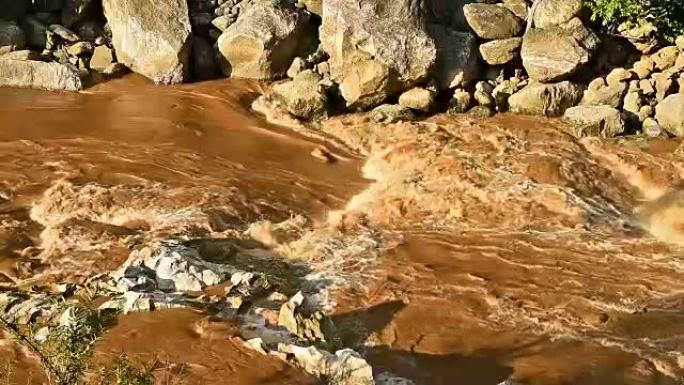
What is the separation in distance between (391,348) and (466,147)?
247 inches

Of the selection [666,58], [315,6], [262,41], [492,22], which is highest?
[492,22]

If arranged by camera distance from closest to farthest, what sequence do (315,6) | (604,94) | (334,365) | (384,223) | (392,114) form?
(334,365) → (384,223) → (392,114) → (604,94) → (315,6)

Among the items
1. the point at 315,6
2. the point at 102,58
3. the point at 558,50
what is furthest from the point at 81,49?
the point at 558,50

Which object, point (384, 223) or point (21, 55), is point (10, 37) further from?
point (384, 223)

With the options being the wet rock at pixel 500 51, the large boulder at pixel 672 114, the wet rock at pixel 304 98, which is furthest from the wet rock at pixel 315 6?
the large boulder at pixel 672 114

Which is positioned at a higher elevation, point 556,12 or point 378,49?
point 556,12

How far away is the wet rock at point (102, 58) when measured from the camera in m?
16.4

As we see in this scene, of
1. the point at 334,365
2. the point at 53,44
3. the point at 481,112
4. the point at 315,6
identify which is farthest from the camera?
the point at 315,6

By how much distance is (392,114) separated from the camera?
48.9ft

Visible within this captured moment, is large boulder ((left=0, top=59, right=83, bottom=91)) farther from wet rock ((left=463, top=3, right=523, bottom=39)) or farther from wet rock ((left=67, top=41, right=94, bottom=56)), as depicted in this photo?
wet rock ((left=463, top=3, right=523, bottom=39))

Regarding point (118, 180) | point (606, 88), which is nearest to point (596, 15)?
point (606, 88)

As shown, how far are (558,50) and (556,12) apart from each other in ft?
2.93

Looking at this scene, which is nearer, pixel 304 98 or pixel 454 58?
pixel 304 98

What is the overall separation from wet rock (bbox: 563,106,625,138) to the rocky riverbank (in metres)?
0.02
